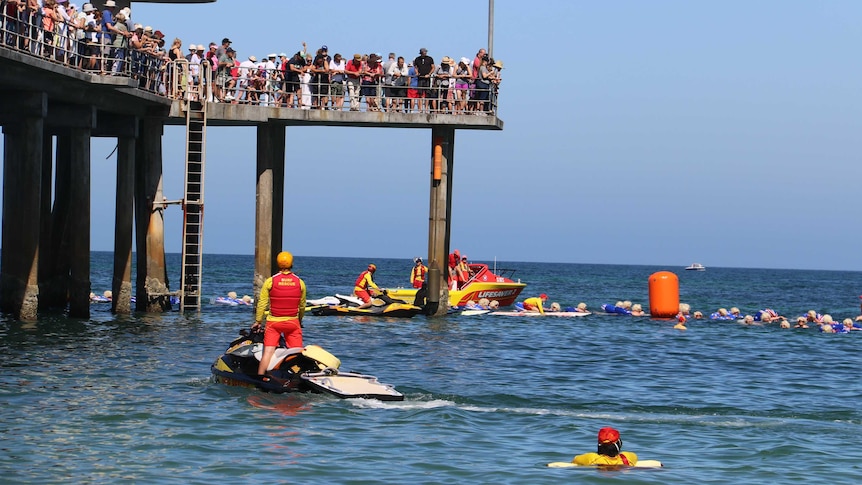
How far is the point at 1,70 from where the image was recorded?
24781 millimetres

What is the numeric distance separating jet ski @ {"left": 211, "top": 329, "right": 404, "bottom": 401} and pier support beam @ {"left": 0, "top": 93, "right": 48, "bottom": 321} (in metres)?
10.2

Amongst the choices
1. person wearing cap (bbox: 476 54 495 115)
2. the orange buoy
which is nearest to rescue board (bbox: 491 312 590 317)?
the orange buoy

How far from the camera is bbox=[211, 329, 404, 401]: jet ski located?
17453 mm

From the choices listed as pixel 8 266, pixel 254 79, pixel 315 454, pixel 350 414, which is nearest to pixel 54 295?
pixel 8 266

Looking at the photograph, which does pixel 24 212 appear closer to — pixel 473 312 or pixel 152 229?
pixel 152 229

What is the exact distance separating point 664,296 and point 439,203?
10.7 metres

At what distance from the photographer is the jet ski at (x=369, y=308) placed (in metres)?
34.5

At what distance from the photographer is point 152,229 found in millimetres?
31734

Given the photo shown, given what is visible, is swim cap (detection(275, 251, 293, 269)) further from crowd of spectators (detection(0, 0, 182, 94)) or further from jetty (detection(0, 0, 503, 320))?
jetty (detection(0, 0, 503, 320))

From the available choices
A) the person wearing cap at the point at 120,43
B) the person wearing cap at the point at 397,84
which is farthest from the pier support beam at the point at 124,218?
the person wearing cap at the point at 397,84

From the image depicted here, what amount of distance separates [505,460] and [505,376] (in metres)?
8.36

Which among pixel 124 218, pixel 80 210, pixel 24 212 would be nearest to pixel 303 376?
pixel 24 212

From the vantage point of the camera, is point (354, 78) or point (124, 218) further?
point (354, 78)

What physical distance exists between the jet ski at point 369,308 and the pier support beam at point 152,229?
15.7 ft
